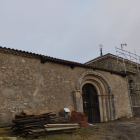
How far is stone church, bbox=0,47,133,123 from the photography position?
7.77 meters

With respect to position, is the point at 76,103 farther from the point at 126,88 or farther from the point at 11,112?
the point at 126,88

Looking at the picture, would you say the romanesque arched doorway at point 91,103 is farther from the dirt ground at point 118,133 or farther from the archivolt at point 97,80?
the dirt ground at point 118,133

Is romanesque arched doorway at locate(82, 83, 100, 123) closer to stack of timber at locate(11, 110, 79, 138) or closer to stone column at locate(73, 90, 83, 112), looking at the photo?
stone column at locate(73, 90, 83, 112)

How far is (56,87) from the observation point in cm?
926

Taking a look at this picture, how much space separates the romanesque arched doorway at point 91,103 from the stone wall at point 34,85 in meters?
1.51

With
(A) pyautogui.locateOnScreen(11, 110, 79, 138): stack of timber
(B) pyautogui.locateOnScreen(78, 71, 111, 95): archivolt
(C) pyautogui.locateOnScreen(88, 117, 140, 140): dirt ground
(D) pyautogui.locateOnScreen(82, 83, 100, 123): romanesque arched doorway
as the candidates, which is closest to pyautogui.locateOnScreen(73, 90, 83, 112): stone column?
(D) pyautogui.locateOnScreen(82, 83, 100, 123): romanesque arched doorway

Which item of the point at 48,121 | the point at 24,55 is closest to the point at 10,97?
the point at 24,55

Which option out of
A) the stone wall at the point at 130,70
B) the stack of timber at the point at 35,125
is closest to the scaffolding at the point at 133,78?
the stone wall at the point at 130,70

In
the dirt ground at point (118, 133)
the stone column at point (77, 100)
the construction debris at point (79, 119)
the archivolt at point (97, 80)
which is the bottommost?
the dirt ground at point (118, 133)

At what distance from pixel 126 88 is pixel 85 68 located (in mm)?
4949

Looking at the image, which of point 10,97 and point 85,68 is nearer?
point 10,97

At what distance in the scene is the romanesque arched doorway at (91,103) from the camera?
11.2 metres

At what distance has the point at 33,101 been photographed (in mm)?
8195

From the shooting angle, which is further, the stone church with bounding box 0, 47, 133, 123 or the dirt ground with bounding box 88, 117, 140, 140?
the stone church with bounding box 0, 47, 133, 123
